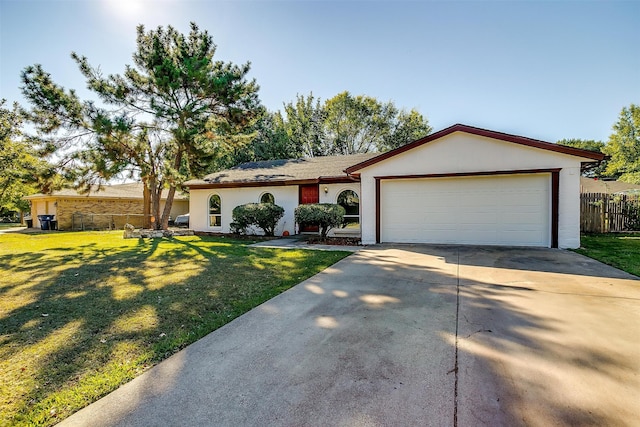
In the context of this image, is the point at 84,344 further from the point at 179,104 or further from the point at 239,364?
the point at 179,104

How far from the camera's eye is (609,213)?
13398 mm

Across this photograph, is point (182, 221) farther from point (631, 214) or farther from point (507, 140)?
point (631, 214)

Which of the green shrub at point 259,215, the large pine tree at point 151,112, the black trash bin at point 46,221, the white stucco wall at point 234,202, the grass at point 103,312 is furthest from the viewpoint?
the black trash bin at point 46,221

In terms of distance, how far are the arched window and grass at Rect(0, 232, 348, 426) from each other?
4.98 meters

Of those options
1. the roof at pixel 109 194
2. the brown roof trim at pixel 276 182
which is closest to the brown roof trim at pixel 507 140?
the brown roof trim at pixel 276 182

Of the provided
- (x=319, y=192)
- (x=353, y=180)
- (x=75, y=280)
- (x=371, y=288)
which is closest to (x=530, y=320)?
(x=371, y=288)

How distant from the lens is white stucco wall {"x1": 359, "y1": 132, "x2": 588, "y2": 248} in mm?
9133

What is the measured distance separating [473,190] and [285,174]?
8287 mm

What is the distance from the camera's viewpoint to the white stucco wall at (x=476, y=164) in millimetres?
9133

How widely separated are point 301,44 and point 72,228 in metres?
20.5

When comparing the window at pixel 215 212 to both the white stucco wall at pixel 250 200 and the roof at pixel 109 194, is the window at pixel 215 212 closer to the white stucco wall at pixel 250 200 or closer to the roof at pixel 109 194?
the white stucco wall at pixel 250 200

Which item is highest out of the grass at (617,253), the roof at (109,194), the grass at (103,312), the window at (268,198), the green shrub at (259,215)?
the roof at (109,194)

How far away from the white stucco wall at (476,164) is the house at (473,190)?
0.02 meters

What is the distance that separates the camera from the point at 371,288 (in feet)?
17.5
